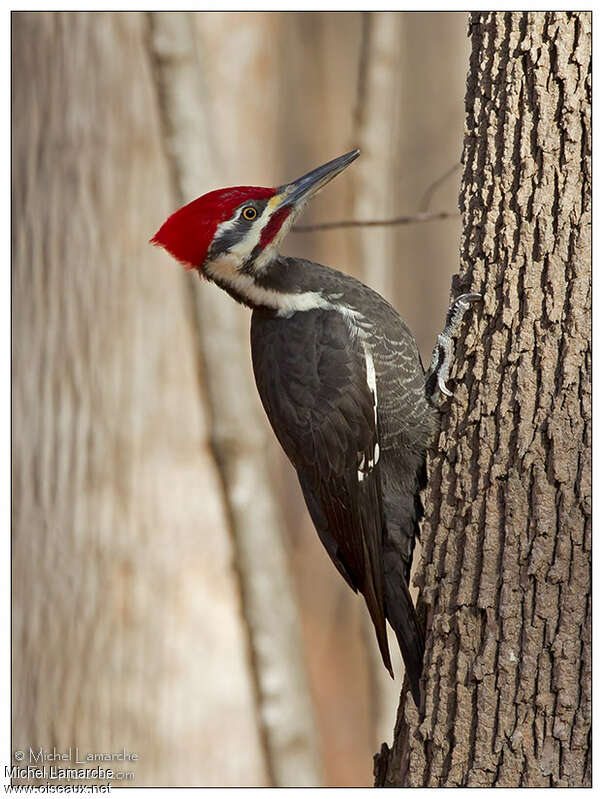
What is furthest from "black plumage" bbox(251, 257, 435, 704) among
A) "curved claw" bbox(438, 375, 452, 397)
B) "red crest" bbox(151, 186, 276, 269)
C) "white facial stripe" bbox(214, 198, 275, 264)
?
"red crest" bbox(151, 186, 276, 269)

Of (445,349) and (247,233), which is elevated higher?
(247,233)

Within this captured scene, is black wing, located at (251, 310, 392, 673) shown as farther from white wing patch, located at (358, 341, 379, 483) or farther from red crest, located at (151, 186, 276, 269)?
red crest, located at (151, 186, 276, 269)

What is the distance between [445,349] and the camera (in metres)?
2.66

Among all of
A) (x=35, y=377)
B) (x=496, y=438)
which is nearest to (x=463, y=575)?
(x=496, y=438)

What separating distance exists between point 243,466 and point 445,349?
1.59m

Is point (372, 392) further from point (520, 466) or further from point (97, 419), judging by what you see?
point (97, 419)

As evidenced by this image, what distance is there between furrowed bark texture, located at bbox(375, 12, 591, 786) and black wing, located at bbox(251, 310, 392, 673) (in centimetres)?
41

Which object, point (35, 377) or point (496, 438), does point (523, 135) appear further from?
point (35, 377)

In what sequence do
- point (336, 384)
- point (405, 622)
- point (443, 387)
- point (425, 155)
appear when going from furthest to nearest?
point (425, 155), point (336, 384), point (405, 622), point (443, 387)

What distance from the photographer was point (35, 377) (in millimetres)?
4270

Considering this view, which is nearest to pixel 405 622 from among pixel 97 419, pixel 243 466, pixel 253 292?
pixel 253 292

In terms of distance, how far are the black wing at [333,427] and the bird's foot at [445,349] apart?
202 millimetres

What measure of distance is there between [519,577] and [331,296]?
1135 mm

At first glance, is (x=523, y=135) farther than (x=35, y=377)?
No
